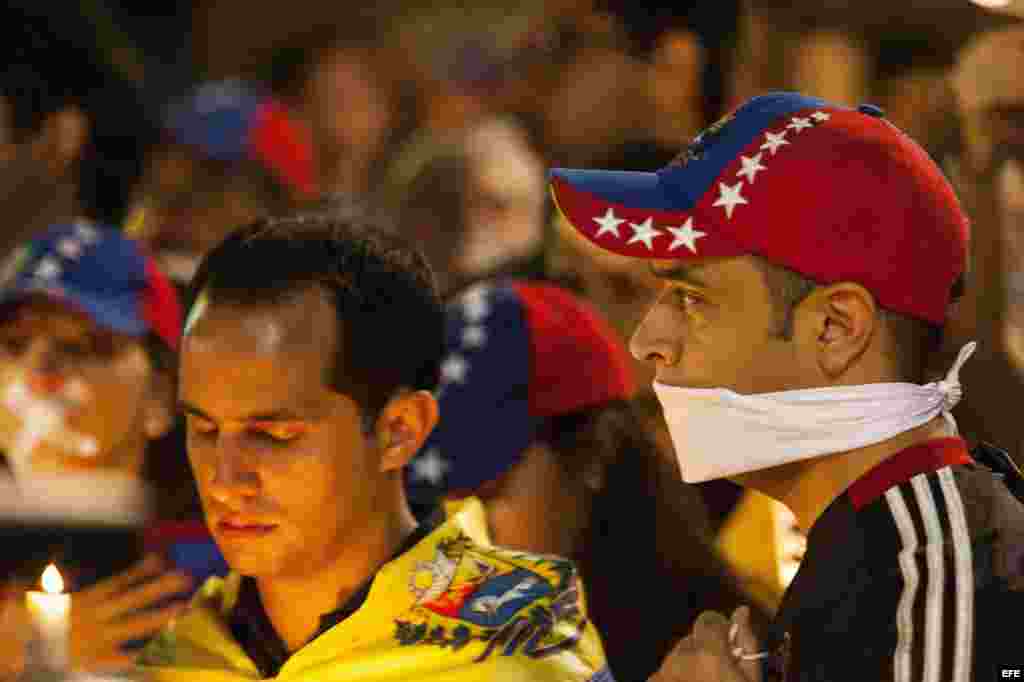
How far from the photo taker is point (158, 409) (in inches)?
219

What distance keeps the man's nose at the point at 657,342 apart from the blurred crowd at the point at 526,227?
0.44 metres

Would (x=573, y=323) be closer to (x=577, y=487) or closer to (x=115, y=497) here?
(x=577, y=487)

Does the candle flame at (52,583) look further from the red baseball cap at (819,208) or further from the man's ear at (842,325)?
the man's ear at (842,325)

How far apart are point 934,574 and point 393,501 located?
1231 mm

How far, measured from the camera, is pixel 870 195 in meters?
3.15

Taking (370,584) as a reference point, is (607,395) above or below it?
above

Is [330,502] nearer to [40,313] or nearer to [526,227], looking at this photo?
[40,313]

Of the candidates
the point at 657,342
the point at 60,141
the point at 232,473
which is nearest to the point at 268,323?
the point at 232,473

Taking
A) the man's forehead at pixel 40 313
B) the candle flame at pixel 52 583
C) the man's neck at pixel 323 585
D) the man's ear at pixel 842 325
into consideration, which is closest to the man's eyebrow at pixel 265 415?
the man's neck at pixel 323 585

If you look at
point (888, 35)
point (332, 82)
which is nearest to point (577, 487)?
point (888, 35)

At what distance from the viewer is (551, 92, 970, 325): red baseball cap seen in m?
3.16

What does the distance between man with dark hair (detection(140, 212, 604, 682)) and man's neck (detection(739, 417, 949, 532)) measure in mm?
663

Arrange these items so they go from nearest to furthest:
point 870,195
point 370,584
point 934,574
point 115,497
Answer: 1. point 934,574
2. point 870,195
3. point 370,584
4. point 115,497

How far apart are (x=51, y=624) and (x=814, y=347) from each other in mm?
1234
